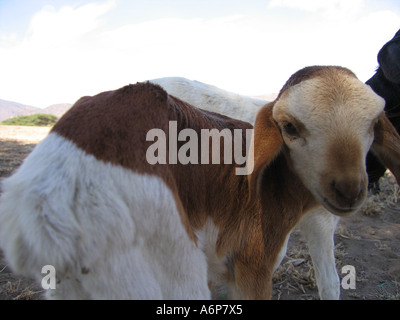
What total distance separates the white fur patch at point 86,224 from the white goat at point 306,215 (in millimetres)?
1110

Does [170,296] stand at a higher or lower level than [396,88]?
lower

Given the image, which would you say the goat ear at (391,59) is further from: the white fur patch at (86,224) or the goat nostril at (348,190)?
the white fur patch at (86,224)

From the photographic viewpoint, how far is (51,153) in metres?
1.37

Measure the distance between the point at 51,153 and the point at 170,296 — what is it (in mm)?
852

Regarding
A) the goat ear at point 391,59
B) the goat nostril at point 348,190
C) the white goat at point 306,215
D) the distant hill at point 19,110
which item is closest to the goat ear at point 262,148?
the goat nostril at point 348,190

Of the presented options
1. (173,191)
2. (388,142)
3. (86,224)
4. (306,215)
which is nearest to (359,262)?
(306,215)

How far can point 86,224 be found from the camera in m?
1.24

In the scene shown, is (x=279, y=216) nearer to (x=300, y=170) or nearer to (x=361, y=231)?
(x=300, y=170)

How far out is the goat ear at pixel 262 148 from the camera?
1.81 meters

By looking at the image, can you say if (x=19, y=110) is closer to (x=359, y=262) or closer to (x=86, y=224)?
(x=359, y=262)

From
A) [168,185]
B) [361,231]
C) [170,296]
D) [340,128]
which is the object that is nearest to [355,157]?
[340,128]

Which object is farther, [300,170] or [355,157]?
[300,170]

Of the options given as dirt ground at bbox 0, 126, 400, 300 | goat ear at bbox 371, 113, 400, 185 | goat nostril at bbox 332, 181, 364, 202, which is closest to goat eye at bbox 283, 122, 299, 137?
goat nostril at bbox 332, 181, 364, 202

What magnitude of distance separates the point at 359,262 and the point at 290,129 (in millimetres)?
2980
